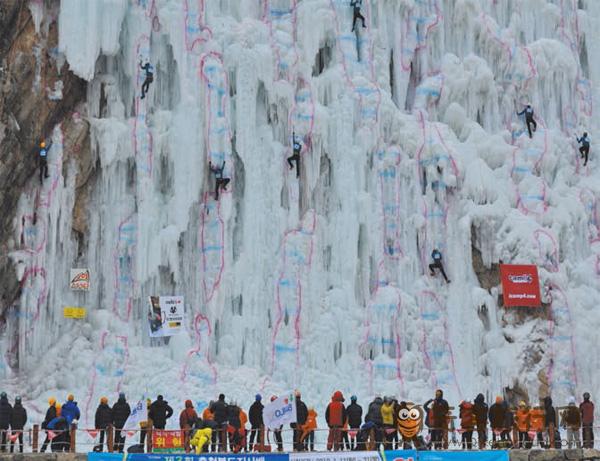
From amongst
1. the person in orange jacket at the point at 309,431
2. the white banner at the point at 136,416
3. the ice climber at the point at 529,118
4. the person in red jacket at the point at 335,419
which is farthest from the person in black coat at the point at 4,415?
the ice climber at the point at 529,118

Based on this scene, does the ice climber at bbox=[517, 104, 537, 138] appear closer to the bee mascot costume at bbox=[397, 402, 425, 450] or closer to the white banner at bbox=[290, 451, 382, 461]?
the bee mascot costume at bbox=[397, 402, 425, 450]

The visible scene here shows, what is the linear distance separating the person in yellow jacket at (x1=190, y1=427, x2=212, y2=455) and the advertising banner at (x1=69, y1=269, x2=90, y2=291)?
32.4 ft

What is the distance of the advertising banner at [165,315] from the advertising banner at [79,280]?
1.88 meters

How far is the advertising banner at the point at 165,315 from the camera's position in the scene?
35.3 m

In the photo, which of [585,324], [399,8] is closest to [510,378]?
[585,324]

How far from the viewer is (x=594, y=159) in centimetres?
4094

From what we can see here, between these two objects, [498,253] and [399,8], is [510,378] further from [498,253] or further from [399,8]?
[399,8]

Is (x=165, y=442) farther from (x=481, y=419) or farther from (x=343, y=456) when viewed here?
(x=481, y=419)

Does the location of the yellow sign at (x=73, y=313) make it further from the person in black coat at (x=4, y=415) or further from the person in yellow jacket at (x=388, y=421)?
the person in yellow jacket at (x=388, y=421)

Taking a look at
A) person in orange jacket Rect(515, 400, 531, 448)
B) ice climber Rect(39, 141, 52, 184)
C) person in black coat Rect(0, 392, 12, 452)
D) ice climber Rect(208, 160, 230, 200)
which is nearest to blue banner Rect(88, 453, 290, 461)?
person in black coat Rect(0, 392, 12, 452)

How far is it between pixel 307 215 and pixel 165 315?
17.5ft

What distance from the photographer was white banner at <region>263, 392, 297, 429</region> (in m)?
27.3

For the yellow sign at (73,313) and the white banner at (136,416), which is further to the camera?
the yellow sign at (73,313)

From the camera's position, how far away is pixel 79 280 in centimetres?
3541
